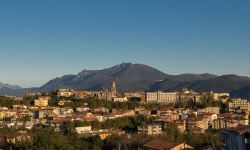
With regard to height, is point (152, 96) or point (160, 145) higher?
point (152, 96)

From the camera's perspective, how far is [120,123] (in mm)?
37406

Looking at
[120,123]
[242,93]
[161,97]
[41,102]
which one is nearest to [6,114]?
[41,102]

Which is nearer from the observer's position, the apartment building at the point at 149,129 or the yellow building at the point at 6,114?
the apartment building at the point at 149,129

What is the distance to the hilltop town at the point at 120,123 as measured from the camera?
25.1m

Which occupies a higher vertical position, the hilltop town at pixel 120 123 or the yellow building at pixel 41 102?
the yellow building at pixel 41 102

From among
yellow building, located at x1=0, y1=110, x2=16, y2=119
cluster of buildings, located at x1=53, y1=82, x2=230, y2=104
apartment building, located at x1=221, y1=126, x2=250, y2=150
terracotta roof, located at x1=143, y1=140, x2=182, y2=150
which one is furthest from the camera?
cluster of buildings, located at x1=53, y1=82, x2=230, y2=104

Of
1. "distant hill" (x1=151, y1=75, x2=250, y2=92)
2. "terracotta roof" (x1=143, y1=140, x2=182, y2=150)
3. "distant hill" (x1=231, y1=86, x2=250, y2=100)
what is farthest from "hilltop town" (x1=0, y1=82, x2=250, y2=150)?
"distant hill" (x1=151, y1=75, x2=250, y2=92)

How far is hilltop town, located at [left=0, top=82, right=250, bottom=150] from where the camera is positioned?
2506 cm

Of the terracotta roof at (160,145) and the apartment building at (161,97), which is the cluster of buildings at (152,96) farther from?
the terracotta roof at (160,145)

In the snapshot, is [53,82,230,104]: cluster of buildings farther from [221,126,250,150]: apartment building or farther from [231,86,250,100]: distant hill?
[231,86,250,100]: distant hill

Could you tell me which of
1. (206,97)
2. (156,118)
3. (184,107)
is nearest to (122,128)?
(156,118)

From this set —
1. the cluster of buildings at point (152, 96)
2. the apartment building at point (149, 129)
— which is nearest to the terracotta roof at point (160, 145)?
the apartment building at point (149, 129)

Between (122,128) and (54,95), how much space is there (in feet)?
79.2

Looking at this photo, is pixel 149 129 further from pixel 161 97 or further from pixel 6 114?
pixel 161 97
